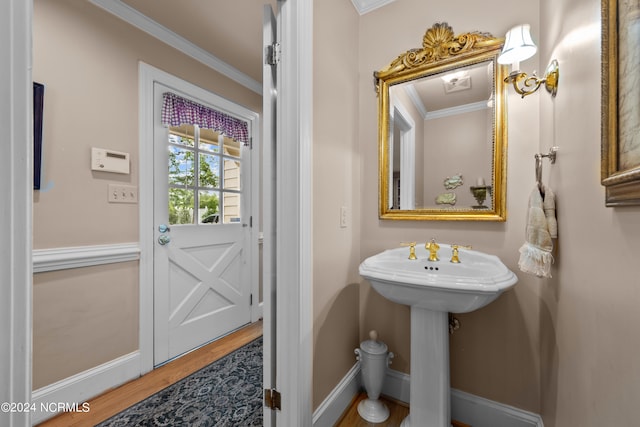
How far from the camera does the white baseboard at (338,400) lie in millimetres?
1286

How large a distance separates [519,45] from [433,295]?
1.12 m

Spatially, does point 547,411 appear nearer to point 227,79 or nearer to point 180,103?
point 180,103

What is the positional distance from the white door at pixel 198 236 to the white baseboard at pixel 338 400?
136 cm

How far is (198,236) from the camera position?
2.23 metres

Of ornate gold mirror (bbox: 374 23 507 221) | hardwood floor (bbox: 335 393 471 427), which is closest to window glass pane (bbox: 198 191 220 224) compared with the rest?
ornate gold mirror (bbox: 374 23 507 221)

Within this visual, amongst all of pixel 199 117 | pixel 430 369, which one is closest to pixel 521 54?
pixel 430 369

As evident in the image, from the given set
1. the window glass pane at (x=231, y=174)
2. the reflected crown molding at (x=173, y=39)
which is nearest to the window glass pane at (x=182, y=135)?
the window glass pane at (x=231, y=174)

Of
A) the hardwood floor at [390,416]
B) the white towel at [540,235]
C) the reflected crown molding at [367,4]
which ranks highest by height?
the reflected crown molding at [367,4]

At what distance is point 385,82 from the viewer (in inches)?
63.4

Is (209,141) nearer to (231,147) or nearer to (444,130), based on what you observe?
(231,147)

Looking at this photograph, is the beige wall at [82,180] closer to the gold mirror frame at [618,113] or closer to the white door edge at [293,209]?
the white door edge at [293,209]

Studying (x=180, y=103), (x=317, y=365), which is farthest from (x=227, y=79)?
(x=317, y=365)

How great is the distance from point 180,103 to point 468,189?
2.16m

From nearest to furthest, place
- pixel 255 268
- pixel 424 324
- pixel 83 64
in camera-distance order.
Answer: pixel 424 324, pixel 83 64, pixel 255 268
